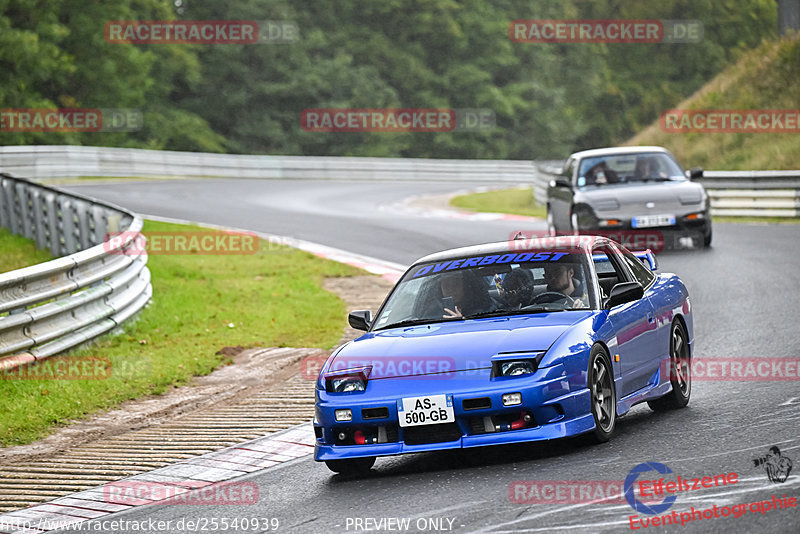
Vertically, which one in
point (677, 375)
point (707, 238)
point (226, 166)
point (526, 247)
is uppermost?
point (526, 247)

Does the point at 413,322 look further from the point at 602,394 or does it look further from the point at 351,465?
the point at 602,394

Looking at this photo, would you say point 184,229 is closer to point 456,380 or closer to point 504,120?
point 456,380

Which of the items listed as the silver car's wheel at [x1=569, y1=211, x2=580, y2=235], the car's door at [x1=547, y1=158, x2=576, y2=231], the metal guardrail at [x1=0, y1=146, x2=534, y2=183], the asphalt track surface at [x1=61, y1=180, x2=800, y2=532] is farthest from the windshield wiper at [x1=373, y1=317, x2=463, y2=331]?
the metal guardrail at [x1=0, y1=146, x2=534, y2=183]

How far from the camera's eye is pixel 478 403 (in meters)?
6.63

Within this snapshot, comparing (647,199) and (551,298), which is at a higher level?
(551,298)

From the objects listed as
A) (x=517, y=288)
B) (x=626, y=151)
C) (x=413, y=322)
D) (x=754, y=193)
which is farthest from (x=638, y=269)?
(x=754, y=193)

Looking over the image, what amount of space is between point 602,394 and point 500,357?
816 mm

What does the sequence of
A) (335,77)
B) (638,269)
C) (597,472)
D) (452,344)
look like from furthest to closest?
(335,77) < (638,269) < (452,344) < (597,472)

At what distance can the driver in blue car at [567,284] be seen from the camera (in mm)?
7727

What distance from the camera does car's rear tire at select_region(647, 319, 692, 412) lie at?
834 cm

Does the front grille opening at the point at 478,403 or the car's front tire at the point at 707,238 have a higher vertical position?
the front grille opening at the point at 478,403

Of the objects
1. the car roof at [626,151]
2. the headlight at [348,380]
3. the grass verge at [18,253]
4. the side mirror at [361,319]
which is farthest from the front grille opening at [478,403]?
the car roof at [626,151]

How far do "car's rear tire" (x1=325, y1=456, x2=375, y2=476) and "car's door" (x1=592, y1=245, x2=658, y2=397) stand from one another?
1642mm

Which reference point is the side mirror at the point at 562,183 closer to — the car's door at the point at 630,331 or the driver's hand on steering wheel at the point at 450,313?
the car's door at the point at 630,331
